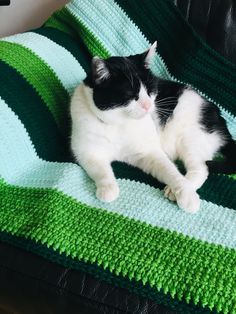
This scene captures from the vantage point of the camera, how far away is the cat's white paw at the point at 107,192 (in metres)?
0.76

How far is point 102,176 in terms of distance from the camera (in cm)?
84

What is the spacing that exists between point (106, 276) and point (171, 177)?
0.30m

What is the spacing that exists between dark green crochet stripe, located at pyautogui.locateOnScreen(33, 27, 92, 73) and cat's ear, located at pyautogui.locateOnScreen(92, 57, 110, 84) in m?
0.33

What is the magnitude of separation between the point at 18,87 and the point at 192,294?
65 centimetres

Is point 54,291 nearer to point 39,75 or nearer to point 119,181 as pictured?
point 119,181

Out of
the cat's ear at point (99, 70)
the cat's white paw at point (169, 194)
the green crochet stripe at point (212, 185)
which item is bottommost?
the green crochet stripe at point (212, 185)

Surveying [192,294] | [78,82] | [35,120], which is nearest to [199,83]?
[78,82]

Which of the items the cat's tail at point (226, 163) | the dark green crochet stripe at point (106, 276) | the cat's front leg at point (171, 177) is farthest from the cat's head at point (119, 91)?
the dark green crochet stripe at point (106, 276)

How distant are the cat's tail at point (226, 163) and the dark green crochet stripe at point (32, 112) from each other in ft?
1.25

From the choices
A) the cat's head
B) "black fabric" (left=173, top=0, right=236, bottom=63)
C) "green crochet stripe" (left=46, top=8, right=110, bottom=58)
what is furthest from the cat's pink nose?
"black fabric" (left=173, top=0, right=236, bottom=63)

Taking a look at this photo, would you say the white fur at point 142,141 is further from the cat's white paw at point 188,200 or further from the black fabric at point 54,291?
the black fabric at point 54,291

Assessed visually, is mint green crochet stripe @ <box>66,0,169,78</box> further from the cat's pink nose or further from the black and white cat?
the cat's pink nose

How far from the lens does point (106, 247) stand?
66 cm

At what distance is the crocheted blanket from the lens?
620 millimetres
